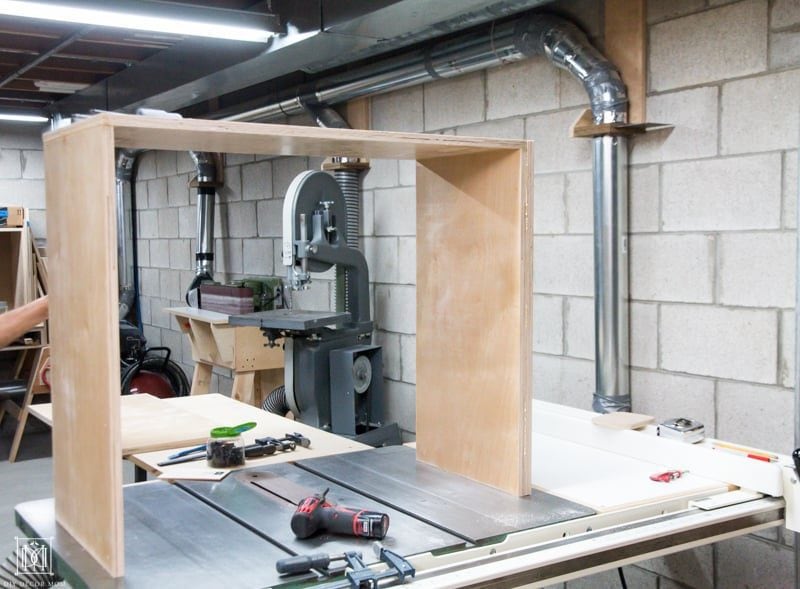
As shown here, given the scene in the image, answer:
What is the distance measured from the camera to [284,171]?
14.8 ft

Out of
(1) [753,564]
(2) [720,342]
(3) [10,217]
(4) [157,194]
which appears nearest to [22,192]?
(3) [10,217]

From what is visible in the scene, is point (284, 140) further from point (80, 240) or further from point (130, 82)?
point (130, 82)

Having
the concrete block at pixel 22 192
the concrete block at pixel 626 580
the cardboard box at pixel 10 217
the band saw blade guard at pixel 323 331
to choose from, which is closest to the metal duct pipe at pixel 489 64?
the band saw blade guard at pixel 323 331

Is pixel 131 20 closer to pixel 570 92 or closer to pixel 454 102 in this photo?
pixel 454 102

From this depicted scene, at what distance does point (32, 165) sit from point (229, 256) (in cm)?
220

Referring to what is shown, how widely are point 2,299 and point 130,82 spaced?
2393 millimetres

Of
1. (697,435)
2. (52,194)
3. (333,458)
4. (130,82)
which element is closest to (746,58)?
(697,435)

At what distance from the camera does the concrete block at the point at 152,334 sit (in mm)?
6164

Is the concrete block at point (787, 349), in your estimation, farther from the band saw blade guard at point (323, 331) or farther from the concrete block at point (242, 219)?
the concrete block at point (242, 219)

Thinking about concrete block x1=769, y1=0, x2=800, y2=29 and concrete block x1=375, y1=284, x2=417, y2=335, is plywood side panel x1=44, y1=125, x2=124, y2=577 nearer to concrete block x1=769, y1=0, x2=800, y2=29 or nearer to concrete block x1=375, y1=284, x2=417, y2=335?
concrete block x1=769, y1=0, x2=800, y2=29

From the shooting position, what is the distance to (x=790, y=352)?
2168 mm

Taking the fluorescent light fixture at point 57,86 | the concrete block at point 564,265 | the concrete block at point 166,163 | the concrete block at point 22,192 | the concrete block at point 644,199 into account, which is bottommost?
the concrete block at point 564,265

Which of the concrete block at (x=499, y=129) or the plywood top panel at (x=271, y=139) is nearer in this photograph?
the plywood top panel at (x=271, y=139)

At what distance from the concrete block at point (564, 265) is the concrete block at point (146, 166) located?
401 cm
